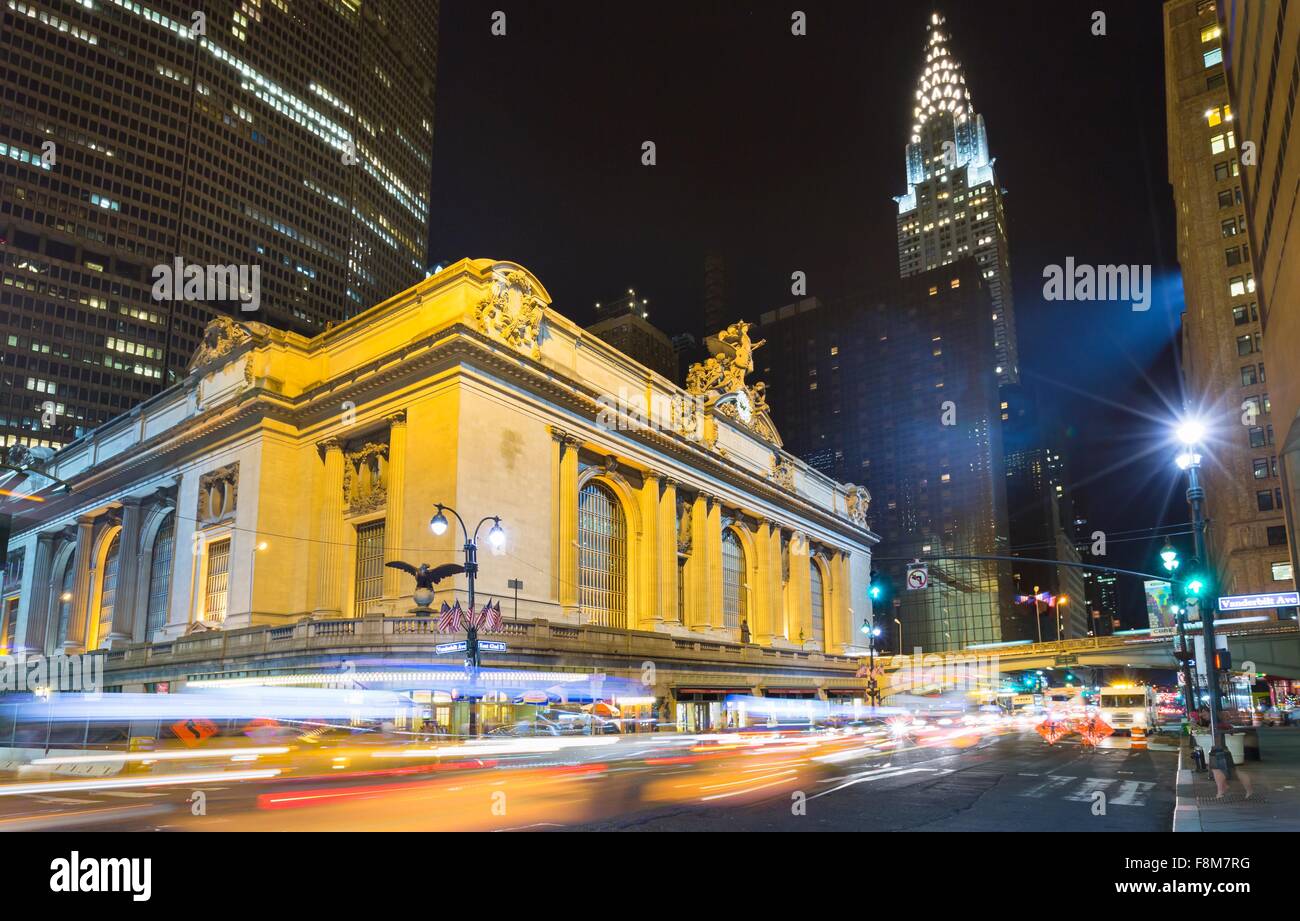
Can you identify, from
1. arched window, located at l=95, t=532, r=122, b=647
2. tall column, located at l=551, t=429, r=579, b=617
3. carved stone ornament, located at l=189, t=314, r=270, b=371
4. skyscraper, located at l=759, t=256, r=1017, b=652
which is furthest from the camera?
skyscraper, located at l=759, t=256, r=1017, b=652

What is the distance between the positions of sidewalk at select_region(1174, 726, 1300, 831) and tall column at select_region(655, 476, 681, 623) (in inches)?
1413

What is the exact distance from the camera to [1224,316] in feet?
246

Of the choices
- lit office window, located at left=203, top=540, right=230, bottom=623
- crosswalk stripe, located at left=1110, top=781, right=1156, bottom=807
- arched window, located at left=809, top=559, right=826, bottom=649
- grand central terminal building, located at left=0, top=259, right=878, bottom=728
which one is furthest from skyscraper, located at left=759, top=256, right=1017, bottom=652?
crosswalk stripe, located at left=1110, top=781, right=1156, bottom=807

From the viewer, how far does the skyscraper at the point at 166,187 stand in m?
105

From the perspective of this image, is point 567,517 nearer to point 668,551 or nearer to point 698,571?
point 668,551

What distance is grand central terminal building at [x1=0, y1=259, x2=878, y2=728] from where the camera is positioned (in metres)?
43.5

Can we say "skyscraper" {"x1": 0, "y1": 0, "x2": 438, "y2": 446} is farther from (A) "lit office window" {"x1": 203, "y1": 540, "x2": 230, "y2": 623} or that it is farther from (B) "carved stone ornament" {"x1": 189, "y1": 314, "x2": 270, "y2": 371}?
(A) "lit office window" {"x1": 203, "y1": 540, "x2": 230, "y2": 623}

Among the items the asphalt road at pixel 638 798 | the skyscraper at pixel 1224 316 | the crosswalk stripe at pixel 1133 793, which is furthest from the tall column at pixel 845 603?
the crosswalk stripe at pixel 1133 793

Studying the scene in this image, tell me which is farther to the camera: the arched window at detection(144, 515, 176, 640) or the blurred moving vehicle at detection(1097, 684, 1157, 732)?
the arched window at detection(144, 515, 176, 640)

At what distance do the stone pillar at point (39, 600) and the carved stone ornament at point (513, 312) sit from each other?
45.1m

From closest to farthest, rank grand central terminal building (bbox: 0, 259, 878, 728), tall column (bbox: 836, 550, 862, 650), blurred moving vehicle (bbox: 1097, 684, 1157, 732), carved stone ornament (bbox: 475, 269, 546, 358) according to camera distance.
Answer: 1. grand central terminal building (bbox: 0, 259, 878, 728)
2. blurred moving vehicle (bbox: 1097, 684, 1157, 732)
3. carved stone ornament (bbox: 475, 269, 546, 358)
4. tall column (bbox: 836, 550, 862, 650)

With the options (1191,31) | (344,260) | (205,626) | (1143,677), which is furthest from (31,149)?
(1143,677)

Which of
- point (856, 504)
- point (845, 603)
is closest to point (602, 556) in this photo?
point (845, 603)

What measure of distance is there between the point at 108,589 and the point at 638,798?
6089 cm
